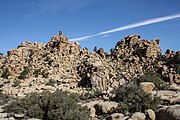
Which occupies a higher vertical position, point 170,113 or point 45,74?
point 45,74

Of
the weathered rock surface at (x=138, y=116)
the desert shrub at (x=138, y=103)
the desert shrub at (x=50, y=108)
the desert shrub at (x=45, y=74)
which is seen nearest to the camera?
the desert shrub at (x=50, y=108)

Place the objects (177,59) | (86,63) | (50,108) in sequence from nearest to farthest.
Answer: (50,108) < (86,63) < (177,59)

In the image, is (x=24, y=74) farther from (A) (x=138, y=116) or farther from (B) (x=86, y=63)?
(A) (x=138, y=116)

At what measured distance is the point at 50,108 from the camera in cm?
1450

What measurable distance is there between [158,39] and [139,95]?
117 feet

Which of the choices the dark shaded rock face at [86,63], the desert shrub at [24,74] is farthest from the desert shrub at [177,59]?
the desert shrub at [24,74]

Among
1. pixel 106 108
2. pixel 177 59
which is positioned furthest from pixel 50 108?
pixel 177 59

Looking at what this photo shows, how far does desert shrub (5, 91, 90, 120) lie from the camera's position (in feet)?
43.5

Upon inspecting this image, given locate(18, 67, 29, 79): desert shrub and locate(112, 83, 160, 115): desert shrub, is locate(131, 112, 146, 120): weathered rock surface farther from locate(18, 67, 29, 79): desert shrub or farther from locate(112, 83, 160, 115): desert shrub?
locate(18, 67, 29, 79): desert shrub

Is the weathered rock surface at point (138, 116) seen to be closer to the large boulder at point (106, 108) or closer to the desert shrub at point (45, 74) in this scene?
the large boulder at point (106, 108)

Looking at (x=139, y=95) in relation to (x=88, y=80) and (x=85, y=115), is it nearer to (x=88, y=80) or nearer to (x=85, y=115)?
(x=85, y=115)

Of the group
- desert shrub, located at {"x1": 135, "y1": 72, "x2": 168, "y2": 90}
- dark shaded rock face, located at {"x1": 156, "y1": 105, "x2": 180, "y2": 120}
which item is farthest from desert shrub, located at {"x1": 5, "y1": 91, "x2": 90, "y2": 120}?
desert shrub, located at {"x1": 135, "y1": 72, "x2": 168, "y2": 90}

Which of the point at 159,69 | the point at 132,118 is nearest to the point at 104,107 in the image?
the point at 132,118

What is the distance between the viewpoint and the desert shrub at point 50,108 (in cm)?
A: 1327
